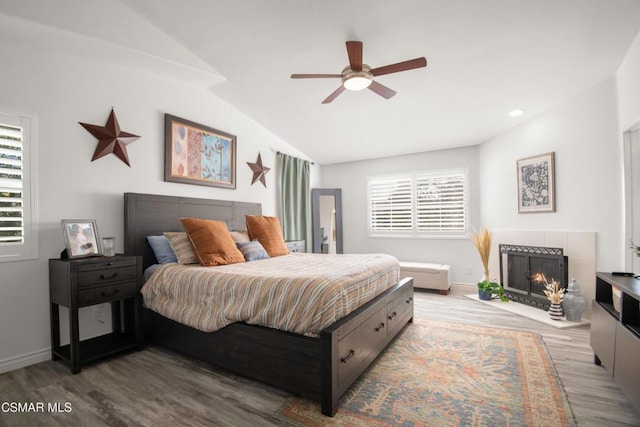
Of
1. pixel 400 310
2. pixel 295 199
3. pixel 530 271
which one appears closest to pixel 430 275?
pixel 530 271

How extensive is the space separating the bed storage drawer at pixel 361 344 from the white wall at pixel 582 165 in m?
2.64

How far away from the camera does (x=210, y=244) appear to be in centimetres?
298

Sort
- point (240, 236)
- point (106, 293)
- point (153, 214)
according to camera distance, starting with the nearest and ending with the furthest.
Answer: point (106, 293), point (153, 214), point (240, 236)

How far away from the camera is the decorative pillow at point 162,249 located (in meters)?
3.10

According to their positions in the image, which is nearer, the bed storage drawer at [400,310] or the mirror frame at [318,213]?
the bed storage drawer at [400,310]

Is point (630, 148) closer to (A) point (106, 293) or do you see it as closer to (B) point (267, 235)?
(B) point (267, 235)

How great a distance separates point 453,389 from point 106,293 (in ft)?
9.15

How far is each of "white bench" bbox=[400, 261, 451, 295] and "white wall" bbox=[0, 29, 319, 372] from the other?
145 inches

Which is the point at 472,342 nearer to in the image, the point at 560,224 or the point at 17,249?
the point at 560,224

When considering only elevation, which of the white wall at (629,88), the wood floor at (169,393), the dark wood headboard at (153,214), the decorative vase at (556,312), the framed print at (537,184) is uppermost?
the white wall at (629,88)

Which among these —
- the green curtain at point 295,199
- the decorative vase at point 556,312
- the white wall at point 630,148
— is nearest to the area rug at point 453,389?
the decorative vase at point 556,312

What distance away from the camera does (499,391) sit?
2057mm

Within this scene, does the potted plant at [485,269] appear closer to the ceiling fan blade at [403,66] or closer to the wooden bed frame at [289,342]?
the wooden bed frame at [289,342]

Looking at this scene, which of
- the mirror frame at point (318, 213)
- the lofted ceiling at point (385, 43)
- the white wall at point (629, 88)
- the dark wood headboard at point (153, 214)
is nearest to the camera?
the lofted ceiling at point (385, 43)
